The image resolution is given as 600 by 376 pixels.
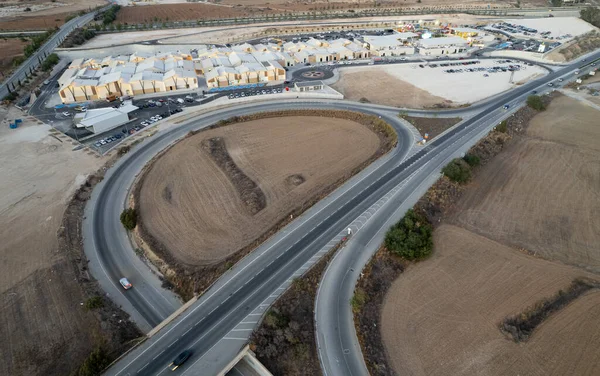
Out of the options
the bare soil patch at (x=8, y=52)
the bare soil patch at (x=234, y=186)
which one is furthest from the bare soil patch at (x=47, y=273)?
the bare soil patch at (x=8, y=52)

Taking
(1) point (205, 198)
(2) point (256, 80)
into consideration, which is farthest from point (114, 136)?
(2) point (256, 80)

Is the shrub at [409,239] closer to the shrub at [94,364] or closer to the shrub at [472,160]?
the shrub at [472,160]

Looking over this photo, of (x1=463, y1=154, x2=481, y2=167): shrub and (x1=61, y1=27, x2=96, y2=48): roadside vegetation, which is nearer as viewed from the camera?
(x1=463, y1=154, x2=481, y2=167): shrub

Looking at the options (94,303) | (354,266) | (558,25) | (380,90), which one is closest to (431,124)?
(380,90)

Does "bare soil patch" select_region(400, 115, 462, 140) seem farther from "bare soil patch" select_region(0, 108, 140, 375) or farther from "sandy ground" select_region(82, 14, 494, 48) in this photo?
"sandy ground" select_region(82, 14, 494, 48)

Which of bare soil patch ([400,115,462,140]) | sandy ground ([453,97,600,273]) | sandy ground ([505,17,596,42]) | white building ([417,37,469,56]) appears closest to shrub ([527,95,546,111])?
sandy ground ([453,97,600,273])

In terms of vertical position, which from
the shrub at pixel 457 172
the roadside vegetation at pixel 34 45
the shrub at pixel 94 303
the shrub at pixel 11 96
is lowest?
the shrub at pixel 94 303
